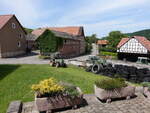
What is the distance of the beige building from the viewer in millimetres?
24938

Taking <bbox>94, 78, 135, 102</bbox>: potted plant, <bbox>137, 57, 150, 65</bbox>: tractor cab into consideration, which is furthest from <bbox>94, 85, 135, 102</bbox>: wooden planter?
<bbox>137, 57, 150, 65</bbox>: tractor cab

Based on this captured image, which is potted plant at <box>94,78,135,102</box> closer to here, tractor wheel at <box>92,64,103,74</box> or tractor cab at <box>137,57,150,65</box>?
tractor wheel at <box>92,64,103,74</box>

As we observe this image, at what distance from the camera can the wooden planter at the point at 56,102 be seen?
5633mm

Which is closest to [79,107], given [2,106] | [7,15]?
[2,106]

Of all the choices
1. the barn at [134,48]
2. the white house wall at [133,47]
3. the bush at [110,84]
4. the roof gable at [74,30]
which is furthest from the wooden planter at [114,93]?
the roof gable at [74,30]

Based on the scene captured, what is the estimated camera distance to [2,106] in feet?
21.7

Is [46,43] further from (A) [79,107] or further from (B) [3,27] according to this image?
(A) [79,107]

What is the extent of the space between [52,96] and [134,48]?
1208 inches

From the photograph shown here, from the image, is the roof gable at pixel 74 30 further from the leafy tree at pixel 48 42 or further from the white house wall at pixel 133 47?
the leafy tree at pixel 48 42

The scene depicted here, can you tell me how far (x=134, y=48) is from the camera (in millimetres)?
32750

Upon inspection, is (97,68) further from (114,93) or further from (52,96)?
(52,96)

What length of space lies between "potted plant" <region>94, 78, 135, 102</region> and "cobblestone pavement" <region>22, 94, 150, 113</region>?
285 mm

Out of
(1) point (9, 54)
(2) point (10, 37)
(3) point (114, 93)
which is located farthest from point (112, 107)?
(2) point (10, 37)

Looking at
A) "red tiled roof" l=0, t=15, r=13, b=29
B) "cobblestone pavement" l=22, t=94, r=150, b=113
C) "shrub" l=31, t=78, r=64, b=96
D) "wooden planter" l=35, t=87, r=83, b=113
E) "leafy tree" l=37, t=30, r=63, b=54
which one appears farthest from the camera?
"leafy tree" l=37, t=30, r=63, b=54
